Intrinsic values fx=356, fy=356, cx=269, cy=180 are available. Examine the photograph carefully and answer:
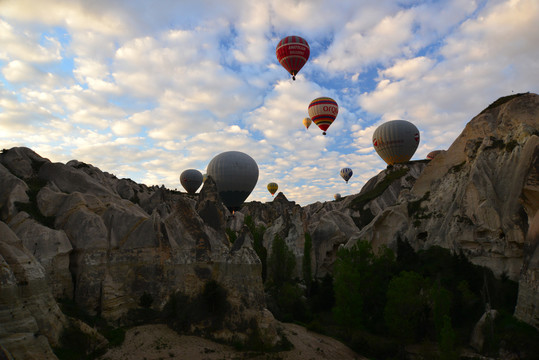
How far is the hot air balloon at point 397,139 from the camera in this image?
67.7 meters

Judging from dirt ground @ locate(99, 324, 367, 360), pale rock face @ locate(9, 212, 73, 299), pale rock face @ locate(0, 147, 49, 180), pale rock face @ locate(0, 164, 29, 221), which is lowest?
dirt ground @ locate(99, 324, 367, 360)

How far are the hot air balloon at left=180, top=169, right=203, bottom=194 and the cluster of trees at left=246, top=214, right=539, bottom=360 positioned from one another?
81.3 metres

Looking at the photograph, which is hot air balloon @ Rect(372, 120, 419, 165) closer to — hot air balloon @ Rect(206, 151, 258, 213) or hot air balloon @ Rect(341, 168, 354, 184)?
hot air balloon @ Rect(206, 151, 258, 213)

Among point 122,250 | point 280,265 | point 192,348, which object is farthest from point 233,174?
point 192,348

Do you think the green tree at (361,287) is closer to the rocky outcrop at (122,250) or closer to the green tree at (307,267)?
the rocky outcrop at (122,250)

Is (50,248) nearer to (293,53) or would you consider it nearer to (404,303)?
(404,303)

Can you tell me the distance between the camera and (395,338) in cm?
2550

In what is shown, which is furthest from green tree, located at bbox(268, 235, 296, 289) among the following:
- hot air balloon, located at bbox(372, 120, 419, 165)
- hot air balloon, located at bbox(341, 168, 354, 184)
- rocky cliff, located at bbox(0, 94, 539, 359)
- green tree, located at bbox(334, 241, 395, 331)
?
hot air balloon, located at bbox(341, 168, 354, 184)

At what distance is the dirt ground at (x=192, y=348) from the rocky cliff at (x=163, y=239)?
5.02 ft

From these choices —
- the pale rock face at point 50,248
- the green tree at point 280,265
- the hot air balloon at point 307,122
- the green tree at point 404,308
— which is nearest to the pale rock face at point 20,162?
the pale rock face at point 50,248

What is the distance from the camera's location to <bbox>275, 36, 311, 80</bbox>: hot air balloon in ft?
174

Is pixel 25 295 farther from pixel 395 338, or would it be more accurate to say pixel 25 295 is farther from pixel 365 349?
pixel 395 338

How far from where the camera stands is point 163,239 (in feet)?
87.6

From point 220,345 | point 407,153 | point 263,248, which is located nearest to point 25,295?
point 220,345
